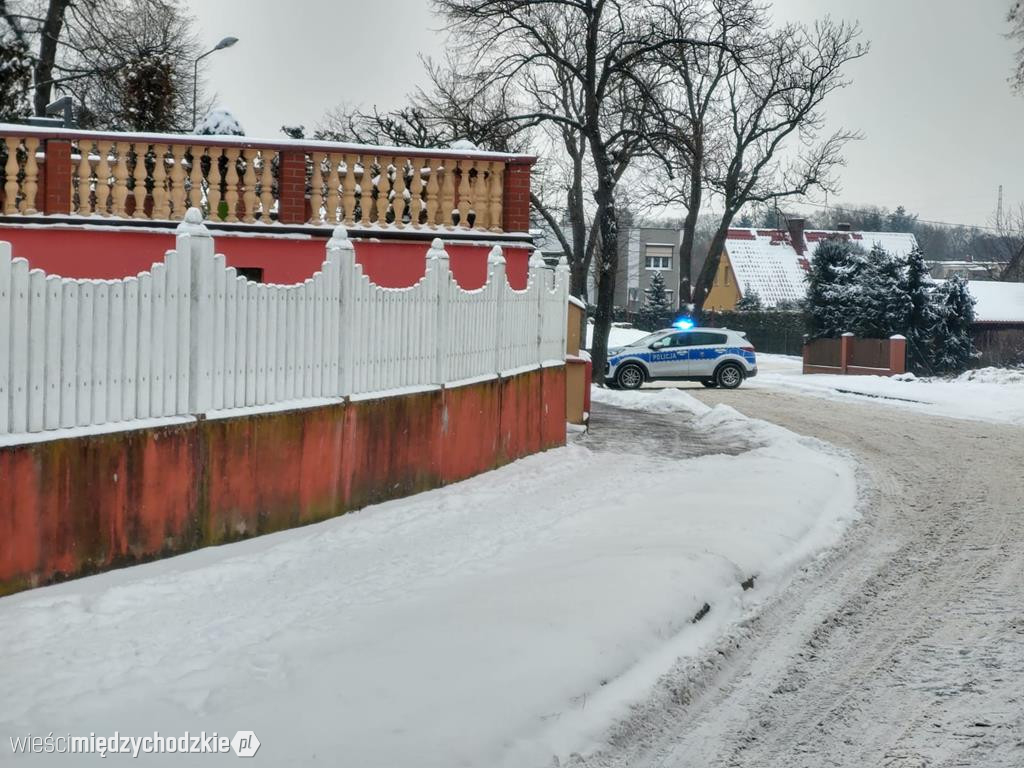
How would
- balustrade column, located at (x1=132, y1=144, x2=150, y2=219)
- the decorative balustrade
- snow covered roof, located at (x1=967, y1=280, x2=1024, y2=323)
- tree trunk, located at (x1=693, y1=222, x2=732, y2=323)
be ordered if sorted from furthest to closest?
snow covered roof, located at (x1=967, y1=280, x2=1024, y2=323)
tree trunk, located at (x1=693, y1=222, x2=732, y2=323)
balustrade column, located at (x1=132, y1=144, x2=150, y2=219)
the decorative balustrade

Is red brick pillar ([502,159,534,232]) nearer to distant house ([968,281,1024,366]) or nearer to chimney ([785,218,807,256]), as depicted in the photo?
distant house ([968,281,1024,366])

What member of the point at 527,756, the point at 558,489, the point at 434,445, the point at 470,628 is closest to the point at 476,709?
the point at 527,756

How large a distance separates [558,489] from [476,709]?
6.84 metres

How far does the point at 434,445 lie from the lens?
11.7 meters

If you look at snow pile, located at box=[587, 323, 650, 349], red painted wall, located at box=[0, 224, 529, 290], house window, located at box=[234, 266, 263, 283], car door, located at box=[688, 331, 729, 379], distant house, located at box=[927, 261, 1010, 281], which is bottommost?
snow pile, located at box=[587, 323, 650, 349]

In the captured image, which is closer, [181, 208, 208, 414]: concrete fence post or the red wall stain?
[181, 208, 208, 414]: concrete fence post

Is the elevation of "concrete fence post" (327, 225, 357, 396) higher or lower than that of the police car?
higher

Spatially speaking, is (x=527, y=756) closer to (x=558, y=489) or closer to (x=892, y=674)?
(x=892, y=674)

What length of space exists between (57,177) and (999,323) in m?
44.6

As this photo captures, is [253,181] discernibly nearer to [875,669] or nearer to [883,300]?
[875,669]

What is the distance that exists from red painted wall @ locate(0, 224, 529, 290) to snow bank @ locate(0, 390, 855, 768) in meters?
4.41

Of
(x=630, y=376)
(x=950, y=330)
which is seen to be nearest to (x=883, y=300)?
(x=950, y=330)

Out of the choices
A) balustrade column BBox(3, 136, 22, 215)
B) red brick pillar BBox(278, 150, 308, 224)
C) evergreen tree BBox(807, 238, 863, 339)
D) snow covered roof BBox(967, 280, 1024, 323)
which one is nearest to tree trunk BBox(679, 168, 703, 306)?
evergreen tree BBox(807, 238, 863, 339)

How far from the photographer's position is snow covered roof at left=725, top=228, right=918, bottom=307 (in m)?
79.6
